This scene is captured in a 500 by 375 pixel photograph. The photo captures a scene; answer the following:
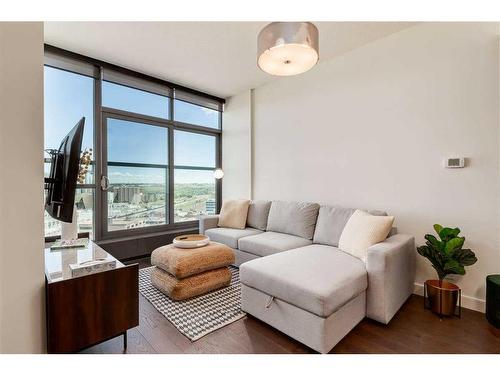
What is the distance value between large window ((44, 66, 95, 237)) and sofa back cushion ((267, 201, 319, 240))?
2451 millimetres

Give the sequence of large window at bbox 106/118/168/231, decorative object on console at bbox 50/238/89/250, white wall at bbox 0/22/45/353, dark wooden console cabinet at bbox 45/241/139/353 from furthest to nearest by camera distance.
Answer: large window at bbox 106/118/168/231, decorative object on console at bbox 50/238/89/250, dark wooden console cabinet at bbox 45/241/139/353, white wall at bbox 0/22/45/353

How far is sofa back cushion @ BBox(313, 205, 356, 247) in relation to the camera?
254cm

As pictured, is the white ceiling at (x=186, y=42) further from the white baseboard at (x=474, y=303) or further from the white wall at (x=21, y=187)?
the white baseboard at (x=474, y=303)

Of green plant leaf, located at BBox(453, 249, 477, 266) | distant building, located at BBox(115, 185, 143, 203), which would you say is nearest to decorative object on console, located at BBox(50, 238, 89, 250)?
distant building, located at BBox(115, 185, 143, 203)

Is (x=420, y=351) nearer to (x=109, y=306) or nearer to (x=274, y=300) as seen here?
(x=274, y=300)

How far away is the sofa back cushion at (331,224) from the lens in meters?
2.54

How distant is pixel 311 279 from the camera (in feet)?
5.24

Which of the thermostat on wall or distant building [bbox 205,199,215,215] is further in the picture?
distant building [bbox 205,199,215,215]

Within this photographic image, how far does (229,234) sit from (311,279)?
1.68m

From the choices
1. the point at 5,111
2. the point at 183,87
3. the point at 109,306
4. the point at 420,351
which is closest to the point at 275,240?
the point at 420,351

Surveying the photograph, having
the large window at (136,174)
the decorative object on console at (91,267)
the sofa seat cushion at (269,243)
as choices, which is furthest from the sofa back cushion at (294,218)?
the decorative object on console at (91,267)

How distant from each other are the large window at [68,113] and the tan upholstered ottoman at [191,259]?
1.44 meters

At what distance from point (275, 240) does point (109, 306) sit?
174 centimetres

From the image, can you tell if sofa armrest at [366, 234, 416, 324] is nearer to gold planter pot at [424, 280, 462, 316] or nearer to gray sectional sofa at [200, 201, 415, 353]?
gray sectional sofa at [200, 201, 415, 353]
